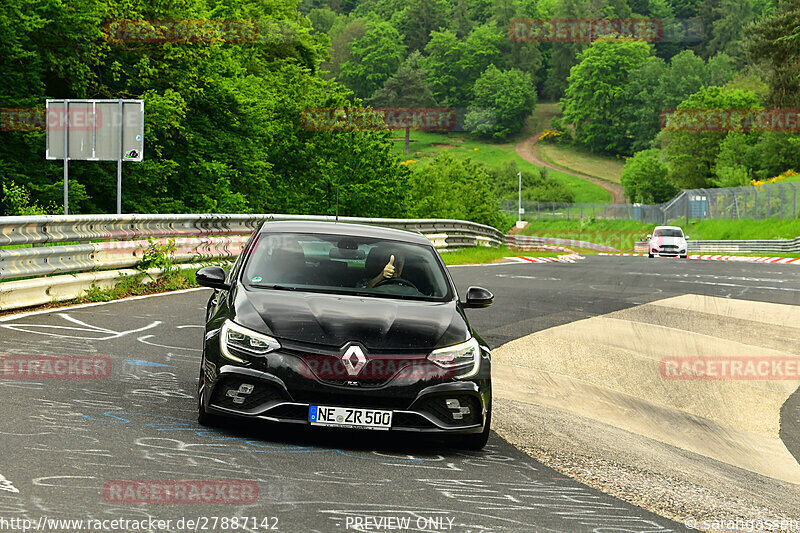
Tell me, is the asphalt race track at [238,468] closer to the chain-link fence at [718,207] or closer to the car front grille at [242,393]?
the car front grille at [242,393]

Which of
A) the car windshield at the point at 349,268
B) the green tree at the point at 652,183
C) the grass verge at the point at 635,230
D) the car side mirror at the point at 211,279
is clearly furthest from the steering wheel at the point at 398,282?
the green tree at the point at 652,183

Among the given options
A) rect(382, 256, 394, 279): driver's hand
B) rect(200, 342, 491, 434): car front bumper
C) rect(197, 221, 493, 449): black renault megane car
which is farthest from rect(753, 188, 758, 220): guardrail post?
rect(200, 342, 491, 434): car front bumper

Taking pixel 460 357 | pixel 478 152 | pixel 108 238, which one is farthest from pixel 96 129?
pixel 478 152

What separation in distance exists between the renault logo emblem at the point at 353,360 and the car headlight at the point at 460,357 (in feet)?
1.45

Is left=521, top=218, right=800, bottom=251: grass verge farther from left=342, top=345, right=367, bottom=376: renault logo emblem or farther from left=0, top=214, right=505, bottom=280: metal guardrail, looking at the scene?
left=342, top=345, right=367, bottom=376: renault logo emblem

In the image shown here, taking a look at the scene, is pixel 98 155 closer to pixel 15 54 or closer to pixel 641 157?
pixel 15 54

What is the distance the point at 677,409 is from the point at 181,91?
94.3 ft

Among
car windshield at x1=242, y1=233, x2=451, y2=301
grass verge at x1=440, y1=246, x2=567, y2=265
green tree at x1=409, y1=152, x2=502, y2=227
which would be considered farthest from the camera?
green tree at x1=409, y1=152, x2=502, y2=227

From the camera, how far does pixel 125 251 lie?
1519 cm

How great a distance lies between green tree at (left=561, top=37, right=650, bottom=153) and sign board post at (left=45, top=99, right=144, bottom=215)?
543 feet

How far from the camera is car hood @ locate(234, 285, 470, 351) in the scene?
6.35 m

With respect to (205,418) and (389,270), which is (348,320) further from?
(389,270)

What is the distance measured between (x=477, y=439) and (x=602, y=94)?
18602 centimetres

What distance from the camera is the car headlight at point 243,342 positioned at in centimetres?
630
